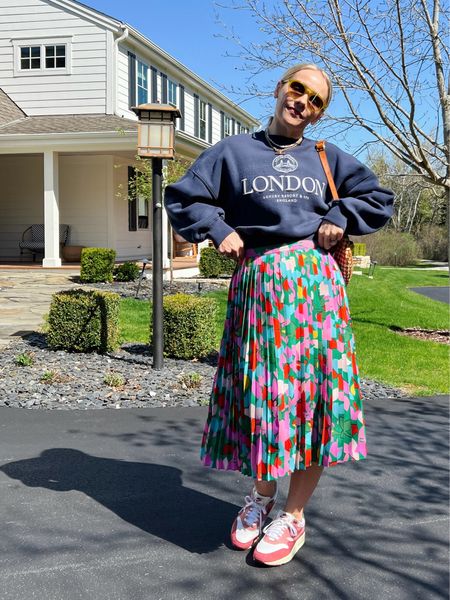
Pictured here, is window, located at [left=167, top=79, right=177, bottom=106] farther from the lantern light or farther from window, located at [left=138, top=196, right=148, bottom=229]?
the lantern light

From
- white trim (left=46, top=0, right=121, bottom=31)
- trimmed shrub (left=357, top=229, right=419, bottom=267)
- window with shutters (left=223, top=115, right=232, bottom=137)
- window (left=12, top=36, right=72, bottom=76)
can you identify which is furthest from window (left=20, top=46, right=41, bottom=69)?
trimmed shrub (left=357, top=229, right=419, bottom=267)

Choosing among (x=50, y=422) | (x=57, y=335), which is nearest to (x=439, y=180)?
(x=57, y=335)

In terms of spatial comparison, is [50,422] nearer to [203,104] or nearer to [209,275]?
[209,275]

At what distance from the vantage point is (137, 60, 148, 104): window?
18.0 metres

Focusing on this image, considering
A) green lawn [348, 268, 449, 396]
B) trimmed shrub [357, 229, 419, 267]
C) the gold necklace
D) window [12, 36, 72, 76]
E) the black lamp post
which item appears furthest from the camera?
trimmed shrub [357, 229, 419, 267]

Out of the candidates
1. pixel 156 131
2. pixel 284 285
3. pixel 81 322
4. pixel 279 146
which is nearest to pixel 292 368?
pixel 284 285

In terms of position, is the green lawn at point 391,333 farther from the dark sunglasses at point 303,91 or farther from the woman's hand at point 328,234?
the dark sunglasses at point 303,91

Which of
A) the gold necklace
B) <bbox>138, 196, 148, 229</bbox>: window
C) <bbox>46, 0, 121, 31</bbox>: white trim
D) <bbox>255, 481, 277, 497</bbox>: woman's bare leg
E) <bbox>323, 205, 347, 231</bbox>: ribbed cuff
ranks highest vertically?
<bbox>46, 0, 121, 31</bbox>: white trim

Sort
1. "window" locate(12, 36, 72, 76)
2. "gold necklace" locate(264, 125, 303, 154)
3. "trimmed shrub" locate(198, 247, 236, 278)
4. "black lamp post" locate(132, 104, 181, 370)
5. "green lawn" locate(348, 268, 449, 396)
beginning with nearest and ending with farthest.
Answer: "gold necklace" locate(264, 125, 303, 154), "black lamp post" locate(132, 104, 181, 370), "green lawn" locate(348, 268, 449, 396), "trimmed shrub" locate(198, 247, 236, 278), "window" locate(12, 36, 72, 76)

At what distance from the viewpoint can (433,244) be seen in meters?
34.7

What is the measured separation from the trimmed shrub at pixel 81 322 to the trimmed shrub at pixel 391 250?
24365 millimetres

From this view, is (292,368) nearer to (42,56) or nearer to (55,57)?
(55,57)

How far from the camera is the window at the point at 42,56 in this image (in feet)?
55.4

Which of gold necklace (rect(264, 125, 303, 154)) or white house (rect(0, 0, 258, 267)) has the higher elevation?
white house (rect(0, 0, 258, 267))
